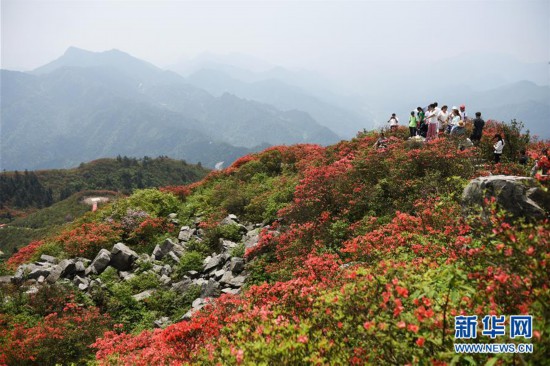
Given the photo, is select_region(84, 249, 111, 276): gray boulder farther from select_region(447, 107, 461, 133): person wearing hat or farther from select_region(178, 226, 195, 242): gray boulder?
select_region(447, 107, 461, 133): person wearing hat

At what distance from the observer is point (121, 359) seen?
7.03m

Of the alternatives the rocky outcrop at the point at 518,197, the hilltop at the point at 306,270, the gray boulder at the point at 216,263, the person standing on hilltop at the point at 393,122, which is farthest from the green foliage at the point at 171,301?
the person standing on hilltop at the point at 393,122

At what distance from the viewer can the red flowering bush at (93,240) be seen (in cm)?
1530

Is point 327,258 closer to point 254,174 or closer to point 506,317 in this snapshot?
point 506,317

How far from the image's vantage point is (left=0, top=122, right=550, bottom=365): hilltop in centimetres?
365

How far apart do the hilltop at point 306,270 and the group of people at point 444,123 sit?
79 cm

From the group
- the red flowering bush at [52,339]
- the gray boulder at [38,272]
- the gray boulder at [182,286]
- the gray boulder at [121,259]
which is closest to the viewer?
the red flowering bush at [52,339]

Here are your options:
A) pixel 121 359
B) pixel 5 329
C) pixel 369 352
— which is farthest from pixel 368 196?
pixel 5 329

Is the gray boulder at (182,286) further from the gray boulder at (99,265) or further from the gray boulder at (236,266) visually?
the gray boulder at (99,265)

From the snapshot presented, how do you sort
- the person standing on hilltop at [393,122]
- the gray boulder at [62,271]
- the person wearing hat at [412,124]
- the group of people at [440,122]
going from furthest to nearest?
1. the person standing on hilltop at [393,122]
2. the person wearing hat at [412,124]
3. the group of people at [440,122]
4. the gray boulder at [62,271]

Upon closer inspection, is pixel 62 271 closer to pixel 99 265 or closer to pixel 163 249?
pixel 99 265

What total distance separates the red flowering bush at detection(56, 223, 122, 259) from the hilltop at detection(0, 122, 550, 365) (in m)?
0.07

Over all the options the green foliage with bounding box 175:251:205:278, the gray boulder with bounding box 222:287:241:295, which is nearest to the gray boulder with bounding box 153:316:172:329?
the gray boulder with bounding box 222:287:241:295

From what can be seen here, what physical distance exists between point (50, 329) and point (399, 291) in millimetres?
9807
